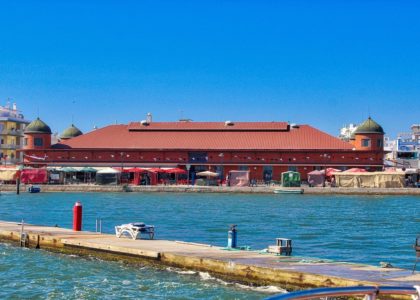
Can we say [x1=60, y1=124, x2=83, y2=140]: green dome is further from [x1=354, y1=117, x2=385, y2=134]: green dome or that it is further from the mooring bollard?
the mooring bollard

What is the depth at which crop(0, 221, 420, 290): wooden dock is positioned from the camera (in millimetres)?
18438

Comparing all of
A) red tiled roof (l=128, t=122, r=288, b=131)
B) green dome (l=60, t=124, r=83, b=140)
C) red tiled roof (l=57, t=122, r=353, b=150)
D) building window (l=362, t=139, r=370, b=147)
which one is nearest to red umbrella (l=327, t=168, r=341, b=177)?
red tiled roof (l=57, t=122, r=353, b=150)

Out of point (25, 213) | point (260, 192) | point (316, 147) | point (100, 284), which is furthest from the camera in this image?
point (316, 147)

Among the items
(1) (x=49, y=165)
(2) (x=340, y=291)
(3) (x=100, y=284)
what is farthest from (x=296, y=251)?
(1) (x=49, y=165)

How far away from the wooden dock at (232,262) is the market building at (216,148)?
66.6 metres

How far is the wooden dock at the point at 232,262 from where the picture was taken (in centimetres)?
1844

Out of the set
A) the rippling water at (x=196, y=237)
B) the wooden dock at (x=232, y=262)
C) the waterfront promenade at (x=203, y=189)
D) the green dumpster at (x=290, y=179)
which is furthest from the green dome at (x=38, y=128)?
the wooden dock at (x=232, y=262)

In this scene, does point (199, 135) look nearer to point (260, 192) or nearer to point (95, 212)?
point (260, 192)

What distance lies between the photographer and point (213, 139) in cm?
9875

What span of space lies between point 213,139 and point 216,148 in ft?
9.64

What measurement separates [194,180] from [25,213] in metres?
46.0

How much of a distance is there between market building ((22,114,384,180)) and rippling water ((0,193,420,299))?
102 feet

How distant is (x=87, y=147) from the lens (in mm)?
100062

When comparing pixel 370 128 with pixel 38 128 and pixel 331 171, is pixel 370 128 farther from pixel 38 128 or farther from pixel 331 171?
pixel 38 128
